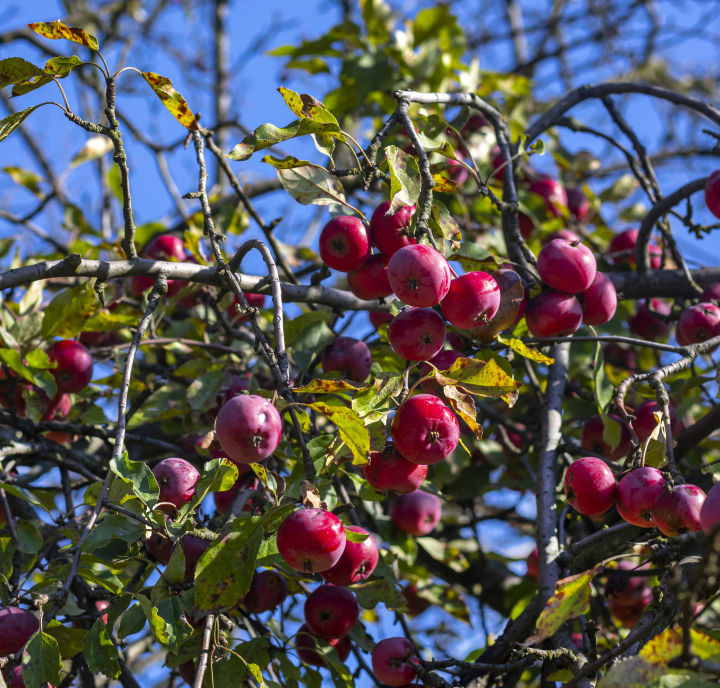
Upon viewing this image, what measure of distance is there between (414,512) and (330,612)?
1.90 ft

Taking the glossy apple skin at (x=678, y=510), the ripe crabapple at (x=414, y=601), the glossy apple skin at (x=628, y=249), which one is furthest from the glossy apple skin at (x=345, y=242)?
the ripe crabapple at (x=414, y=601)

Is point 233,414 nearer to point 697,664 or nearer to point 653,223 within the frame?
point 697,664

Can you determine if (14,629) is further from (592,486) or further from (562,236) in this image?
(562,236)

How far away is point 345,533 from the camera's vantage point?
3.84 ft

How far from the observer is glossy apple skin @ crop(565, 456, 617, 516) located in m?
1.18

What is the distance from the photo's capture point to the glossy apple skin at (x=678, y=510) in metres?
1.05

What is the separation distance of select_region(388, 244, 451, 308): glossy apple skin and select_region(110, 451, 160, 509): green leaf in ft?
1.68

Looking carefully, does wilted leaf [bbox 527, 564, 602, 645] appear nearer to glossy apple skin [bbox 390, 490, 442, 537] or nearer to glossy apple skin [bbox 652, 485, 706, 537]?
glossy apple skin [bbox 652, 485, 706, 537]

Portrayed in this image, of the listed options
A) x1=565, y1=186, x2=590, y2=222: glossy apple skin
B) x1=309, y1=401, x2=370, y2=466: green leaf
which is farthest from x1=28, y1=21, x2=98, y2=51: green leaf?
x1=565, y1=186, x2=590, y2=222: glossy apple skin

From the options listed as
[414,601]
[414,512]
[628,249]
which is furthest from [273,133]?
[414,601]

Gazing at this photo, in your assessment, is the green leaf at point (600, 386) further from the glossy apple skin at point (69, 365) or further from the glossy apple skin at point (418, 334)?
the glossy apple skin at point (69, 365)

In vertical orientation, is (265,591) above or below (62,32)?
below

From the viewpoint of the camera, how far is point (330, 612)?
1.40 metres

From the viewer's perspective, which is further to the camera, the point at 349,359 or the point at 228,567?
the point at 349,359
